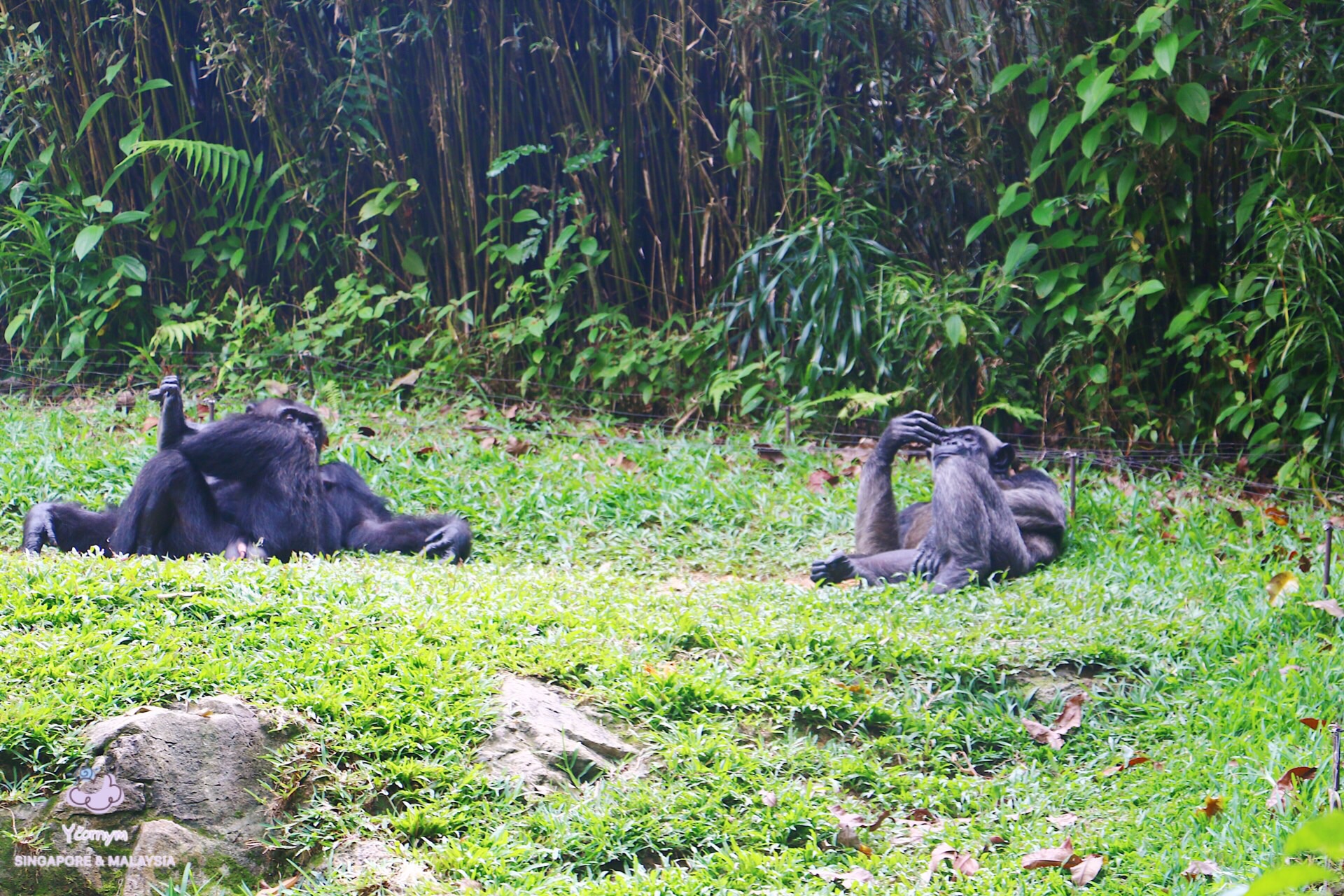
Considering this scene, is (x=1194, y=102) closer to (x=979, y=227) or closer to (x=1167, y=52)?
(x=1167, y=52)

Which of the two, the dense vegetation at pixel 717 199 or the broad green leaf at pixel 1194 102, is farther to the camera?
the dense vegetation at pixel 717 199

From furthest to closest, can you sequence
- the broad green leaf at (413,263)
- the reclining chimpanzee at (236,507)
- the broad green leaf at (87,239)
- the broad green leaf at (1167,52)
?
the broad green leaf at (413,263) < the broad green leaf at (87,239) < the broad green leaf at (1167,52) < the reclining chimpanzee at (236,507)

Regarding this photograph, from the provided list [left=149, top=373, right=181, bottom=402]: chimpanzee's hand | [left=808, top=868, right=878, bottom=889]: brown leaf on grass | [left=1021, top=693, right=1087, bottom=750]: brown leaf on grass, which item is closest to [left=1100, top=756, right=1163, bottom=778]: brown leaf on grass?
[left=1021, top=693, right=1087, bottom=750]: brown leaf on grass

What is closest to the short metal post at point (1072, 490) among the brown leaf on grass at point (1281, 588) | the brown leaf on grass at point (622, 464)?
the brown leaf on grass at point (1281, 588)

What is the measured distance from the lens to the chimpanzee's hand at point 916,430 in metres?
6.58

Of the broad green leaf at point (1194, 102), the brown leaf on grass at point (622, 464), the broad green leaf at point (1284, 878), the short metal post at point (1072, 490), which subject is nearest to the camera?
the broad green leaf at point (1284, 878)

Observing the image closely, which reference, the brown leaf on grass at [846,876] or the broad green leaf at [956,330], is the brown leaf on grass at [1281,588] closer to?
the brown leaf on grass at [846,876]

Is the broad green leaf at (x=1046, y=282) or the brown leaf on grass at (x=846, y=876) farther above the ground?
the broad green leaf at (x=1046, y=282)

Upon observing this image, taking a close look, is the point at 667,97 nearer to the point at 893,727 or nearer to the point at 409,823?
the point at 893,727

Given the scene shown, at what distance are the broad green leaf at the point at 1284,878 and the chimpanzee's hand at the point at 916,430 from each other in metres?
5.83

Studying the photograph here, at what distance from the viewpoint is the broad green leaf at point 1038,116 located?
829 cm

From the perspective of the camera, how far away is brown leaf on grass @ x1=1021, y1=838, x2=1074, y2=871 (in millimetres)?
3758

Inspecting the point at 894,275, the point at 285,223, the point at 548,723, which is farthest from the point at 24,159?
the point at 548,723

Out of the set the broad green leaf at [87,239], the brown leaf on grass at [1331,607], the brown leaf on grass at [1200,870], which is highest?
the broad green leaf at [87,239]
